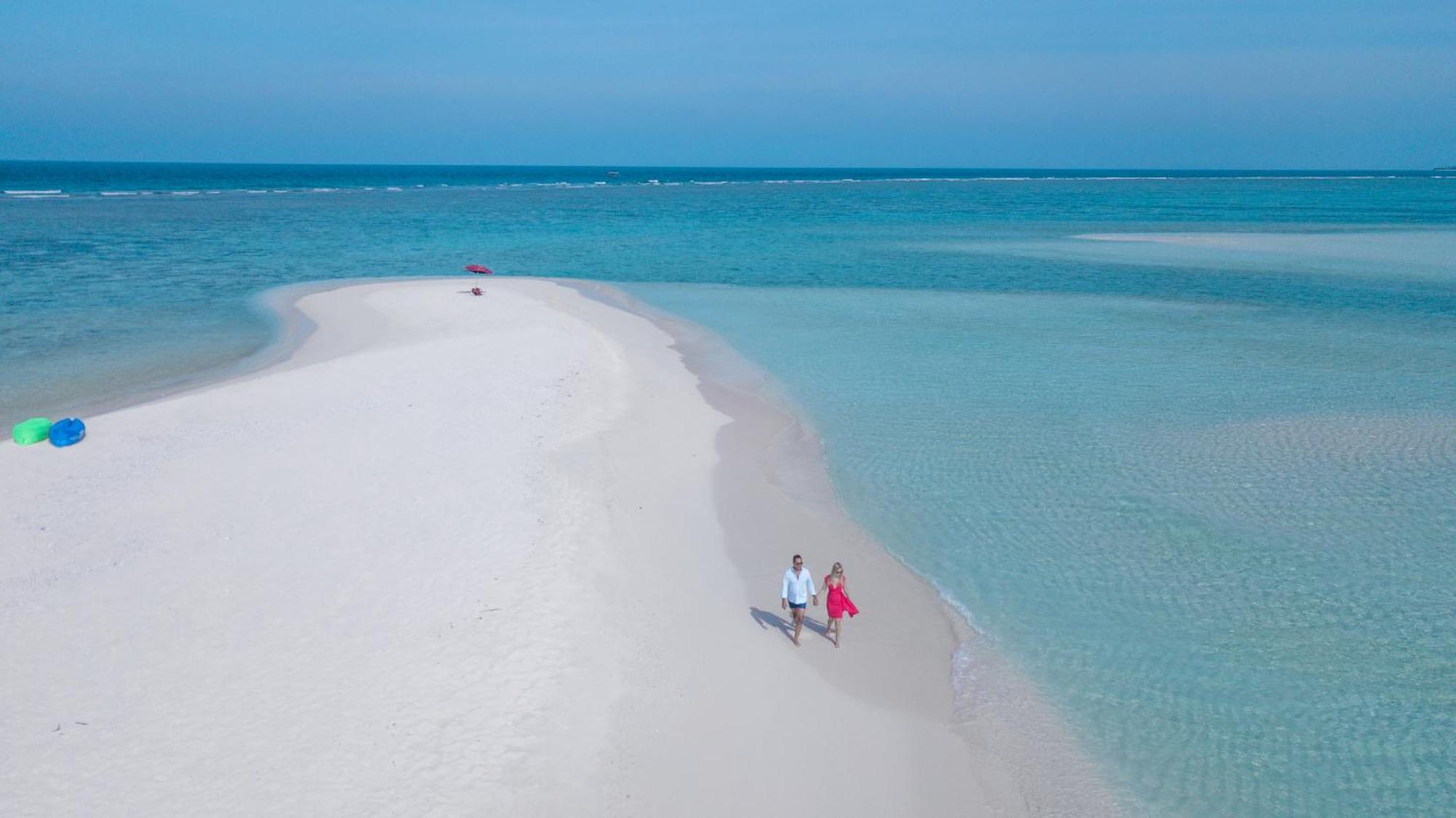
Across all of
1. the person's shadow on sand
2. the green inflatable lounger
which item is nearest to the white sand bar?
the person's shadow on sand

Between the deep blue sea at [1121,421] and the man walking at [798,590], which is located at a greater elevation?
the man walking at [798,590]

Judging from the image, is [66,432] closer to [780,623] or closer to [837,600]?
[780,623]

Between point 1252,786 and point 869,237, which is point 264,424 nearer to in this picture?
point 1252,786

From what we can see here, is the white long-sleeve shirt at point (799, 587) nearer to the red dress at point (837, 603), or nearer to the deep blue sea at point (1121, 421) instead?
the red dress at point (837, 603)

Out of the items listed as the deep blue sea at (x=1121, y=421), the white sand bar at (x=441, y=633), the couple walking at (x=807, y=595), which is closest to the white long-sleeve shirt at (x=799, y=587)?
the couple walking at (x=807, y=595)

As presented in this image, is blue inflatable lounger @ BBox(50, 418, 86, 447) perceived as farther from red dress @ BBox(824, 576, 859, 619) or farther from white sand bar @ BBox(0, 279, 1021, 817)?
red dress @ BBox(824, 576, 859, 619)

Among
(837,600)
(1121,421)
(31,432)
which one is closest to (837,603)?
(837,600)
